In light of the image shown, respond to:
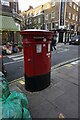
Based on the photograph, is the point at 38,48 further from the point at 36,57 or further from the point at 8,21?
the point at 8,21

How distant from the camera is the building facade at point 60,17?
26.4 metres

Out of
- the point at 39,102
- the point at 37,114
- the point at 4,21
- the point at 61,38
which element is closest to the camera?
the point at 37,114

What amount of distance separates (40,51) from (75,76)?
1.93 m

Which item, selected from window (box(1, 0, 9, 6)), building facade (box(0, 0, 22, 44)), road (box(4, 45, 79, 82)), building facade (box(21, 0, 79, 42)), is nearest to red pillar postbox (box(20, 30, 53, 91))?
road (box(4, 45, 79, 82))

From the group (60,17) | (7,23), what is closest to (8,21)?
(7,23)

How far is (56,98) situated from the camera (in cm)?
341

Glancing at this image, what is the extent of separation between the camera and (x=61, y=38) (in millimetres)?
26531

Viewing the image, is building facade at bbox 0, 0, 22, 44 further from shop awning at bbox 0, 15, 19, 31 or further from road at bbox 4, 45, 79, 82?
road at bbox 4, 45, 79, 82

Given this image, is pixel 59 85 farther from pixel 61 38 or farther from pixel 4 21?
pixel 61 38

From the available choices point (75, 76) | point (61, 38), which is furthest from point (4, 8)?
point (61, 38)

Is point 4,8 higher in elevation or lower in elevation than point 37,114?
higher

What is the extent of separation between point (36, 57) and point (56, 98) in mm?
1166

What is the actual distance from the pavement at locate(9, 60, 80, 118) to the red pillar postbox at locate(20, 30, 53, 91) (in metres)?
0.27

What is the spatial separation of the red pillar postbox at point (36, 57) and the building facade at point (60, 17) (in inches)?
814
